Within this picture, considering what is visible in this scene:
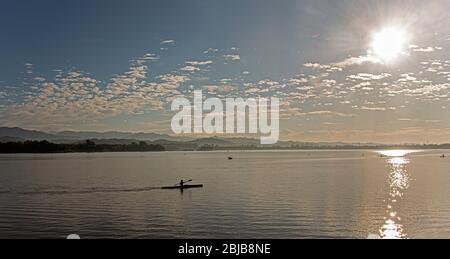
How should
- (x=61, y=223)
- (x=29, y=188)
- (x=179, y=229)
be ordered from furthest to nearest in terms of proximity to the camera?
(x=29, y=188), (x=61, y=223), (x=179, y=229)

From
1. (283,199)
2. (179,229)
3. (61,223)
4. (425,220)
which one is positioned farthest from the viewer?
(283,199)

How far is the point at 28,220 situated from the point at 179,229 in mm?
10233

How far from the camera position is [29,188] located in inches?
1831

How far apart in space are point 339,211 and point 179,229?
13.3m

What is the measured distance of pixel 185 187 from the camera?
1837 inches
